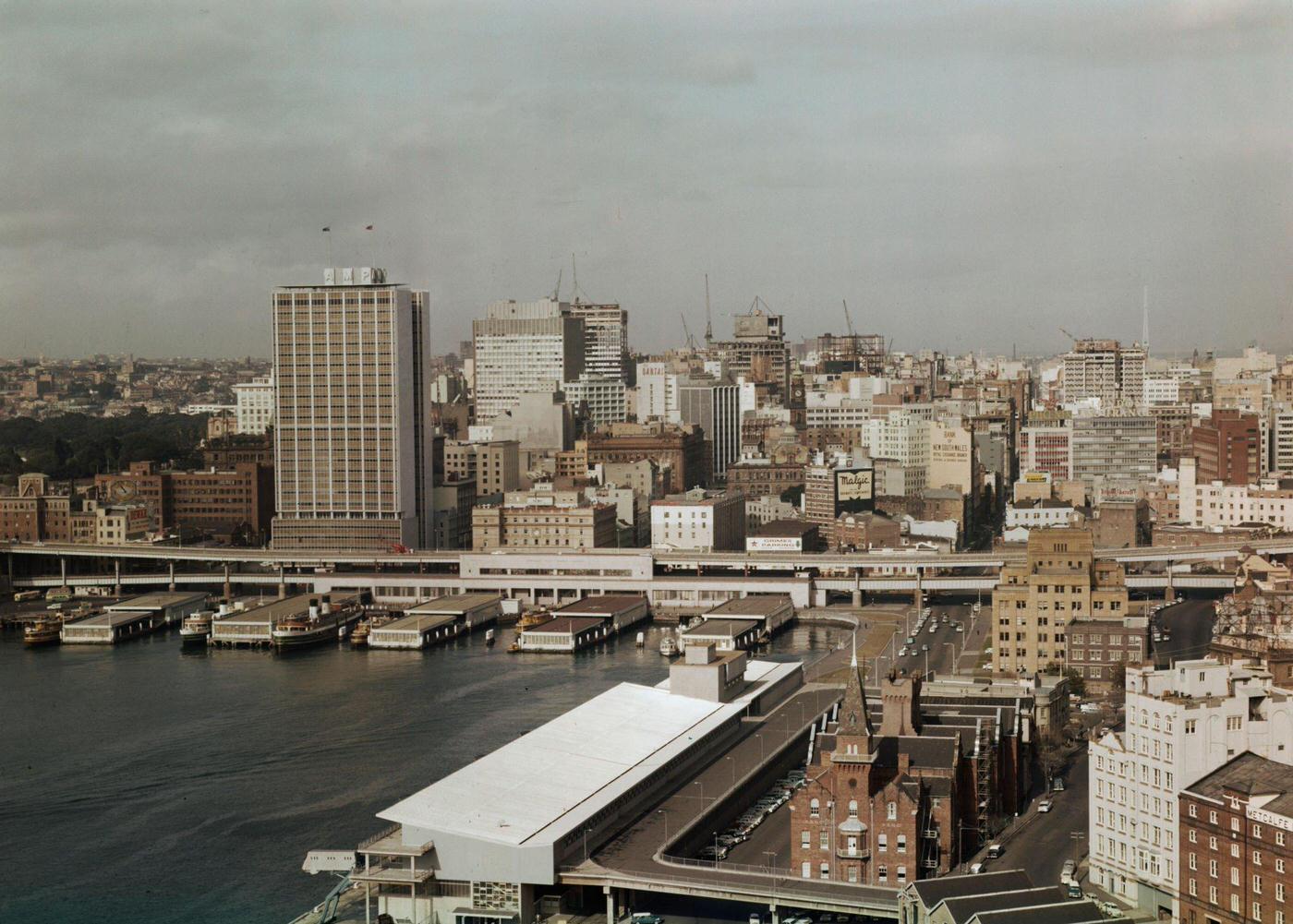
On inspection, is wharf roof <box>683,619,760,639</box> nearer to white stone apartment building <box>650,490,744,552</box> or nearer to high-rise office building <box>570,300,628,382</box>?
white stone apartment building <box>650,490,744,552</box>

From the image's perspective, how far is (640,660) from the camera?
110ft

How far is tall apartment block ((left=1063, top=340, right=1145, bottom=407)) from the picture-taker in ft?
252

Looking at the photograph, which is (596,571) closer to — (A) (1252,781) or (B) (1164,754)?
(B) (1164,754)

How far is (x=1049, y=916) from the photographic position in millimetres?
14539

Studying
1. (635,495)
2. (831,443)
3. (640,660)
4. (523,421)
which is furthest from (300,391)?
(831,443)

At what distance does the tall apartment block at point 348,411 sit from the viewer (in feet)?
146

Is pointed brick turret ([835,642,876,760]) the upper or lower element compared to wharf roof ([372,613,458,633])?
upper

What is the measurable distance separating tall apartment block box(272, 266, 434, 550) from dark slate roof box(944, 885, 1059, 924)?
31303 millimetres

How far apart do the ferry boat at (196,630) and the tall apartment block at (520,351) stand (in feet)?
156

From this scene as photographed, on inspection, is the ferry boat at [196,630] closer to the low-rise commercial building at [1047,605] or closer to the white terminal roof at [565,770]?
the white terminal roof at [565,770]

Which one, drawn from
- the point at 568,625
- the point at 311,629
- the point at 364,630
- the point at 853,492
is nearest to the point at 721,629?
the point at 568,625

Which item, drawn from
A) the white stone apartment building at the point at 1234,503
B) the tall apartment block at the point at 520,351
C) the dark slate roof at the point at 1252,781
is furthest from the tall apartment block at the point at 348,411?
the tall apartment block at the point at 520,351

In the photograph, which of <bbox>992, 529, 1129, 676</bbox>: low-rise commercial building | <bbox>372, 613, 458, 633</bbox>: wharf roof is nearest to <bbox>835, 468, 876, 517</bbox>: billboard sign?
<bbox>372, 613, 458, 633</bbox>: wharf roof

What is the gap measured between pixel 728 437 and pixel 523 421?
1022 cm
